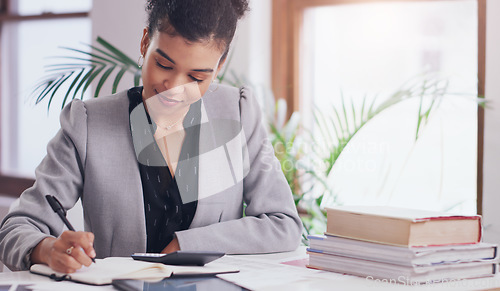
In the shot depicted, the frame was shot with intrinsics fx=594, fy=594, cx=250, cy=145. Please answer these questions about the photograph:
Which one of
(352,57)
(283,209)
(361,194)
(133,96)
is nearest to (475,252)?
(283,209)

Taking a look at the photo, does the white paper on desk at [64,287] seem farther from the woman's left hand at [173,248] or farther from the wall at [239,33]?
the wall at [239,33]

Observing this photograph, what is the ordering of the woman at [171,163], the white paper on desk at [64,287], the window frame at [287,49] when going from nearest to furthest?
the white paper on desk at [64,287], the woman at [171,163], the window frame at [287,49]

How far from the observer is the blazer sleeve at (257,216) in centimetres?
141

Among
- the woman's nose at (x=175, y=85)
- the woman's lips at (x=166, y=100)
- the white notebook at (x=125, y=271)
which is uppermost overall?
the woman's nose at (x=175, y=85)

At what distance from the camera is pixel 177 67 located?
1430 millimetres

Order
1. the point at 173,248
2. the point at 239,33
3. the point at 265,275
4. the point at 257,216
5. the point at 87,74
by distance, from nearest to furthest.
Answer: the point at 265,275
the point at 173,248
the point at 257,216
the point at 87,74
the point at 239,33

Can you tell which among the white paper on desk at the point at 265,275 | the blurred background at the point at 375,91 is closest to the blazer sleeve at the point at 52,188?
the white paper on desk at the point at 265,275

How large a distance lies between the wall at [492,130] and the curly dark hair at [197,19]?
126 centimetres

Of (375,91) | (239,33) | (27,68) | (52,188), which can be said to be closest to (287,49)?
(239,33)

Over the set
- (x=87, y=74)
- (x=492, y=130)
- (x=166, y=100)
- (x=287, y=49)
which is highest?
(x=287, y=49)

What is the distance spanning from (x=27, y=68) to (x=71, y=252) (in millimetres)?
3377

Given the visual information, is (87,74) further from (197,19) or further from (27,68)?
(27,68)

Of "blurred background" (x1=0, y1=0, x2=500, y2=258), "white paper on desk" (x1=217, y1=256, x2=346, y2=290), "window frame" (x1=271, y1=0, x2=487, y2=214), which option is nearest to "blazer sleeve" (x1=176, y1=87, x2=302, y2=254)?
"white paper on desk" (x1=217, y1=256, x2=346, y2=290)

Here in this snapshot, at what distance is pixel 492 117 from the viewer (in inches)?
91.4
